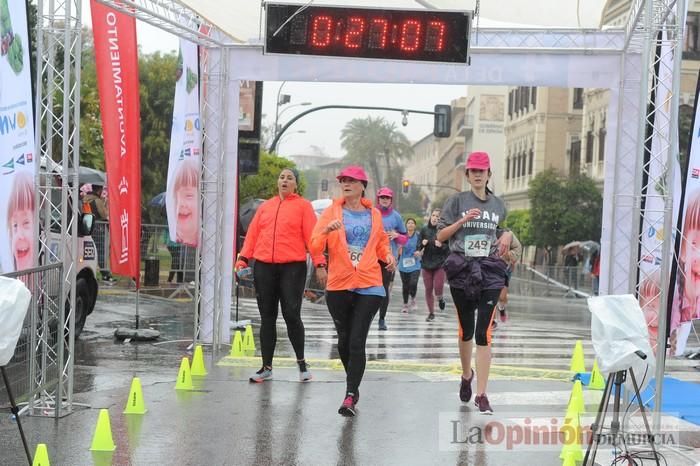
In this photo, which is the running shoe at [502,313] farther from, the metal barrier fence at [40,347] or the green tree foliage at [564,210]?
the green tree foliage at [564,210]

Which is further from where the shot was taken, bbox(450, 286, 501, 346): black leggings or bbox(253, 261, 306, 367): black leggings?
bbox(253, 261, 306, 367): black leggings

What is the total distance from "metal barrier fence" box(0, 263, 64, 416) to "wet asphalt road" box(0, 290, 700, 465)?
247 millimetres

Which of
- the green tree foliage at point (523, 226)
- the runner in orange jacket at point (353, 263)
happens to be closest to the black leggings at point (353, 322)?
the runner in orange jacket at point (353, 263)

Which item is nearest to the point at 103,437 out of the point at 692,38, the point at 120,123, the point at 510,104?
the point at 120,123

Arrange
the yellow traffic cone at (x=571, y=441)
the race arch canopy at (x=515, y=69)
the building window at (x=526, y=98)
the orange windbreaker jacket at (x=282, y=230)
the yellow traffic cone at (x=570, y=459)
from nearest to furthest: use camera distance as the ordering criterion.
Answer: the yellow traffic cone at (x=570, y=459) → the yellow traffic cone at (x=571, y=441) → the orange windbreaker jacket at (x=282, y=230) → the race arch canopy at (x=515, y=69) → the building window at (x=526, y=98)

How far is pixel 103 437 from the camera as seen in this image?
682 cm

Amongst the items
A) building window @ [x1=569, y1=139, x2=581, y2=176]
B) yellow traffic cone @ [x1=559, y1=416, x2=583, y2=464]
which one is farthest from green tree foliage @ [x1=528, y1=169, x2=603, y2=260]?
yellow traffic cone @ [x1=559, y1=416, x2=583, y2=464]

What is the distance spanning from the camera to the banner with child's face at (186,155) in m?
12.4

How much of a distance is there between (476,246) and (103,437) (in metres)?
3.44

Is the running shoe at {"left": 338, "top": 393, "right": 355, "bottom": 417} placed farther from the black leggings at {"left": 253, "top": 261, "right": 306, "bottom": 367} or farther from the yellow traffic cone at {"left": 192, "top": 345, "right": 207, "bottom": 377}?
the yellow traffic cone at {"left": 192, "top": 345, "right": 207, "bottom": 377}

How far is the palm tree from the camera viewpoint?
108 metres

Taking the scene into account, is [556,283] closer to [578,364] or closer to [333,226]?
[578,364]

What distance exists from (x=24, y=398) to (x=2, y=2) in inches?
120

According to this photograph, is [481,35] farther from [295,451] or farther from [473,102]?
[473,102]
